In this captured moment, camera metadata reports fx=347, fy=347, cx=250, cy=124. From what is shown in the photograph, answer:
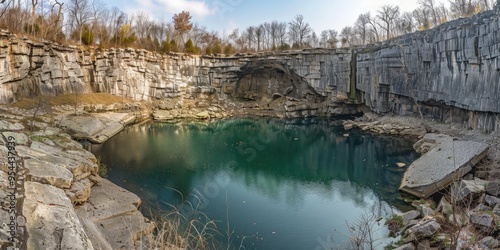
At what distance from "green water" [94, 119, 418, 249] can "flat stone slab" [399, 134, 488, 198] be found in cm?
92

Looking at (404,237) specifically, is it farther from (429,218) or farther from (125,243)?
(125,243)

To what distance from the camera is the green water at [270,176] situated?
12438 millimetres

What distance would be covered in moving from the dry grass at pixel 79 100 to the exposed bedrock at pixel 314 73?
0.80 m

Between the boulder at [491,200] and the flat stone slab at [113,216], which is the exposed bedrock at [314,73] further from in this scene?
the flat stone slab at [113,216]

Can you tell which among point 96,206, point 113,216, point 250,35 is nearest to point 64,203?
point 113,216

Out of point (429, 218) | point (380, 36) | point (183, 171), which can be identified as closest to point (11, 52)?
point (183, 171)

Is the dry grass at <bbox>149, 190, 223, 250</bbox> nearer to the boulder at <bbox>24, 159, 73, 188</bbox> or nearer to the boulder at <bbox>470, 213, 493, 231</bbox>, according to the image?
the boulder at <bbox>24, 159, 73, 188</bbox>

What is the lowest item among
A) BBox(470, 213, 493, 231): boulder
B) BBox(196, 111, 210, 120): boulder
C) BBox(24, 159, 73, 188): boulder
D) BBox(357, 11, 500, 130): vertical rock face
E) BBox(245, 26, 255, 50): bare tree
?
BBox(470, 213, 493, 231): boulder

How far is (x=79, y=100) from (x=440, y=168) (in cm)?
2955

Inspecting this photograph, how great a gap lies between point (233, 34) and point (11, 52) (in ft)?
109

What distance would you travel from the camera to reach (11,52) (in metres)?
26.9

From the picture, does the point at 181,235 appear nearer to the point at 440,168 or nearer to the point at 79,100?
the point at 440,168

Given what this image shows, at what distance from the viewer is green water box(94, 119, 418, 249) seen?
40.8 ft

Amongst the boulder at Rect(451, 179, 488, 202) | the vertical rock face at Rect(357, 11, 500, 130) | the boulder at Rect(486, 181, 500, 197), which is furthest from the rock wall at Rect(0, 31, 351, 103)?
the boulder at Rect(486, 181, 500, 197)
